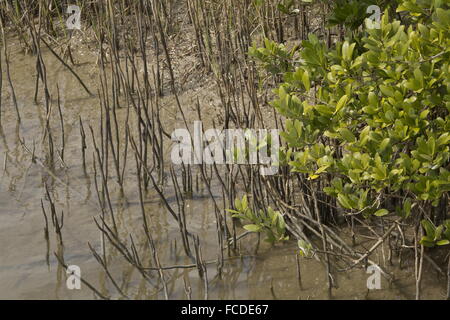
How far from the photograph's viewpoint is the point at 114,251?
9.98ft

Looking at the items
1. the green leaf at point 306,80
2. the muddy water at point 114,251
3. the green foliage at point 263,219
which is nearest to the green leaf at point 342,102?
the green leaf at point 306,80

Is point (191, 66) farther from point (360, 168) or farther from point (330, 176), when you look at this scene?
point (360, 168)

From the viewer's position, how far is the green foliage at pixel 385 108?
2.32 metres

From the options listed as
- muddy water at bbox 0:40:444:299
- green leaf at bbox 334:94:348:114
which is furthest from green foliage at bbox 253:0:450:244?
muddy water at bbox 0:40:444:299

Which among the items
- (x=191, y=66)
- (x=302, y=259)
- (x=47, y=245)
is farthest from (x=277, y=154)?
(x=191, y=66)

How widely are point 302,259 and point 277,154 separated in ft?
1.63

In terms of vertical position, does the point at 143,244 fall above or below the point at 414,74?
below

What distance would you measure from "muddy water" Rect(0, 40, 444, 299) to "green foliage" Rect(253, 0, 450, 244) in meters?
0.39

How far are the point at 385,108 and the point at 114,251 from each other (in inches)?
50.6

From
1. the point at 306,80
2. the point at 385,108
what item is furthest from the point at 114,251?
the point at 385,108

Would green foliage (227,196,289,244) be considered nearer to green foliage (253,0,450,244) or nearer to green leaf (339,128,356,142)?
green foliage (253,0,450,244)

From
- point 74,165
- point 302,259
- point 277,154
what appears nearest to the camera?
point 277,154

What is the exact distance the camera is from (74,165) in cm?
374

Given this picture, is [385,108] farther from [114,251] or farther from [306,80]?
[114,251]
